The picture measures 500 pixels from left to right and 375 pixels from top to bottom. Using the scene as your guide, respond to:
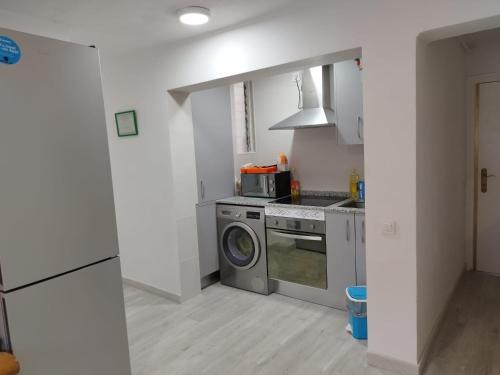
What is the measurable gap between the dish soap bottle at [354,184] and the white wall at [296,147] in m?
0.05

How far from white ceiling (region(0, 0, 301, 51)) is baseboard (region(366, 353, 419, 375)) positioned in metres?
2.26

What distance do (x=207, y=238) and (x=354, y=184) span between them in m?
1.51

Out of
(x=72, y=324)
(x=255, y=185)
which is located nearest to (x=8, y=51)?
(x=72, y=324)

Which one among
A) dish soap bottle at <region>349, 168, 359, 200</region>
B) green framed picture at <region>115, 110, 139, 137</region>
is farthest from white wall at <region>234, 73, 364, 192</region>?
green framed picture at <region>115, 110, 139, 137</region>

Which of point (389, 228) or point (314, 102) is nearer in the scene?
point (389, 228)

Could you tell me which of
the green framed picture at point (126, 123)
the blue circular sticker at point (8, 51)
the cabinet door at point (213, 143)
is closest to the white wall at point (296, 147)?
the cabinet door at point (213, 143)

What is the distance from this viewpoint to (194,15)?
2355mm

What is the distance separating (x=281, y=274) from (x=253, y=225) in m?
0.51

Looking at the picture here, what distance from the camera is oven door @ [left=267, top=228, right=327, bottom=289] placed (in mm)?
3125

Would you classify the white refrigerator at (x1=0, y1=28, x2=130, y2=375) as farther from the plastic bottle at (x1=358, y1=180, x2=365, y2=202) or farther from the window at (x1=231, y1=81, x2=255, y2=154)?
the window at (x1=231, y1=81, x2=255, y2=154)

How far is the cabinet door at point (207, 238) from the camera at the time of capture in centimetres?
358

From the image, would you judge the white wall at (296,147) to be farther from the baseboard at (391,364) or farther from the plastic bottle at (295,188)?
the baseboard at (391,364)

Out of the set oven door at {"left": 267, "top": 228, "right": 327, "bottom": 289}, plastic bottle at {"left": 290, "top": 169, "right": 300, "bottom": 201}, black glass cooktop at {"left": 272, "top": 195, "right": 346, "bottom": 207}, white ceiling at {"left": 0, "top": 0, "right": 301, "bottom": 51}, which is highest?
white ceiling at {"left": 0, "top": 0, "right": 301, "bottom": 51}

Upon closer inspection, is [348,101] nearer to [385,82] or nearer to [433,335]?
[385,82]
